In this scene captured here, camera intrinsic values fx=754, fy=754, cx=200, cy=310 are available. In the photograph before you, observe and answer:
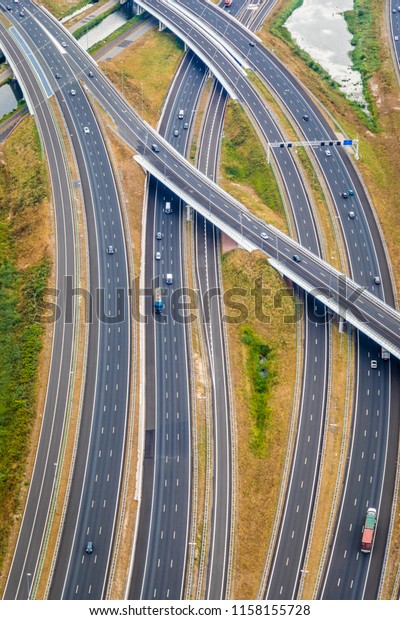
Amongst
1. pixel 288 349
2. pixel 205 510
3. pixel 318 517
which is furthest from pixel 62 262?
pixel 318 517

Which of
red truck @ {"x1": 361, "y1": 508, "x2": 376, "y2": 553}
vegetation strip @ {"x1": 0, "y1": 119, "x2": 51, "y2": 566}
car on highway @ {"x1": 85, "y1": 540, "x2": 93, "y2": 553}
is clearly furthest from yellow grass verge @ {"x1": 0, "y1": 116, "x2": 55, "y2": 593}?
red truck @ {"x1": 361, "y1": 508, "x2": 376, "y2": 553}

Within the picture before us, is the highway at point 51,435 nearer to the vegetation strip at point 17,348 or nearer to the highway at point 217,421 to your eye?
the vegetation strip at point 17,348

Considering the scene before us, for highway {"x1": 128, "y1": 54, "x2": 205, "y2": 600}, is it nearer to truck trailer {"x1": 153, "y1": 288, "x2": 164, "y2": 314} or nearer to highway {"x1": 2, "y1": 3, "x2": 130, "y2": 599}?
truck trailer {"x1": 153, "y1": 288, "x2": 164, "y2": 314}

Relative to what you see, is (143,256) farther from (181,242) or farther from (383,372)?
(383,372)

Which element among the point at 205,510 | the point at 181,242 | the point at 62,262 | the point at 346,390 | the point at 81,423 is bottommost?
the point at 205,510

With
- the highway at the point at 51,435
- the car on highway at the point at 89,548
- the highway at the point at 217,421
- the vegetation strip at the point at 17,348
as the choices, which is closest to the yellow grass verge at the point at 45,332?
the vegetation strip at the point at 17,348

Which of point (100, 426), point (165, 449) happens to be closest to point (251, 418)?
point (165, 449)

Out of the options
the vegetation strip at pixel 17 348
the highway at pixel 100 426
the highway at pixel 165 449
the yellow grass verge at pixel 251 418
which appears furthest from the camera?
the vegetation strip at pixel 17 348

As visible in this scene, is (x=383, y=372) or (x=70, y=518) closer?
(x=70, y=518)
